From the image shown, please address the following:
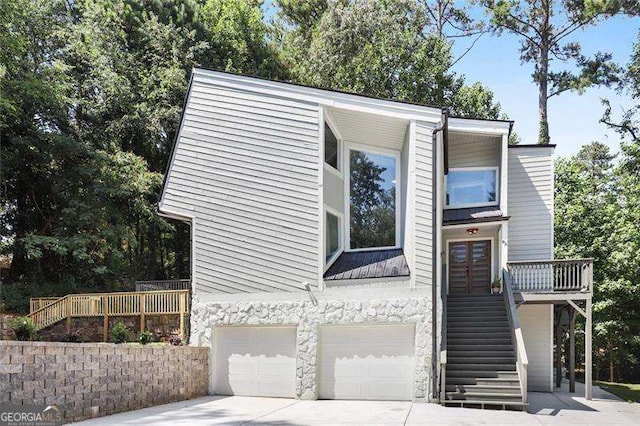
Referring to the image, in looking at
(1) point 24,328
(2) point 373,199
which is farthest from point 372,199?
(1) point 24,328

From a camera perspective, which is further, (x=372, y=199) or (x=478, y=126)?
(x=478, y=126)

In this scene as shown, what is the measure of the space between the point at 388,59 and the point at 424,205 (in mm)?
12851

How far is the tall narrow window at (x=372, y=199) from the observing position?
38.3ft

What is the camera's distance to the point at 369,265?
1073 cm

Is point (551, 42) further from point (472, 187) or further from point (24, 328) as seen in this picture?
point (24, 328)

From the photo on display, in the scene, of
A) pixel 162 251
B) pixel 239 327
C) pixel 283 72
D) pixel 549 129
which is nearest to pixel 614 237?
pixel 549 129

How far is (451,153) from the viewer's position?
1341 centimetres

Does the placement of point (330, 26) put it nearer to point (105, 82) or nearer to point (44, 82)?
point (105, 82)

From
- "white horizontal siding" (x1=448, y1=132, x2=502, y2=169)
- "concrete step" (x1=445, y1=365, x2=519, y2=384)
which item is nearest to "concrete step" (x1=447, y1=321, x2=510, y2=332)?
"concrete step" (x1=445, y1=365, x2=519, y2=384)

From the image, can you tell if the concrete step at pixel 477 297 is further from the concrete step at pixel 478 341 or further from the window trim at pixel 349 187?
the window trim at pixel 349 187

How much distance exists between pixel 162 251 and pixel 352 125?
56.5ft

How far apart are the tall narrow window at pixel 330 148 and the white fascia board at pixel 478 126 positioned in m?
3.03

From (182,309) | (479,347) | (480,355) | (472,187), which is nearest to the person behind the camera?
(480,355)

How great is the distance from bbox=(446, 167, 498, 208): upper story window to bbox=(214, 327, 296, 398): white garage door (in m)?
6.13
